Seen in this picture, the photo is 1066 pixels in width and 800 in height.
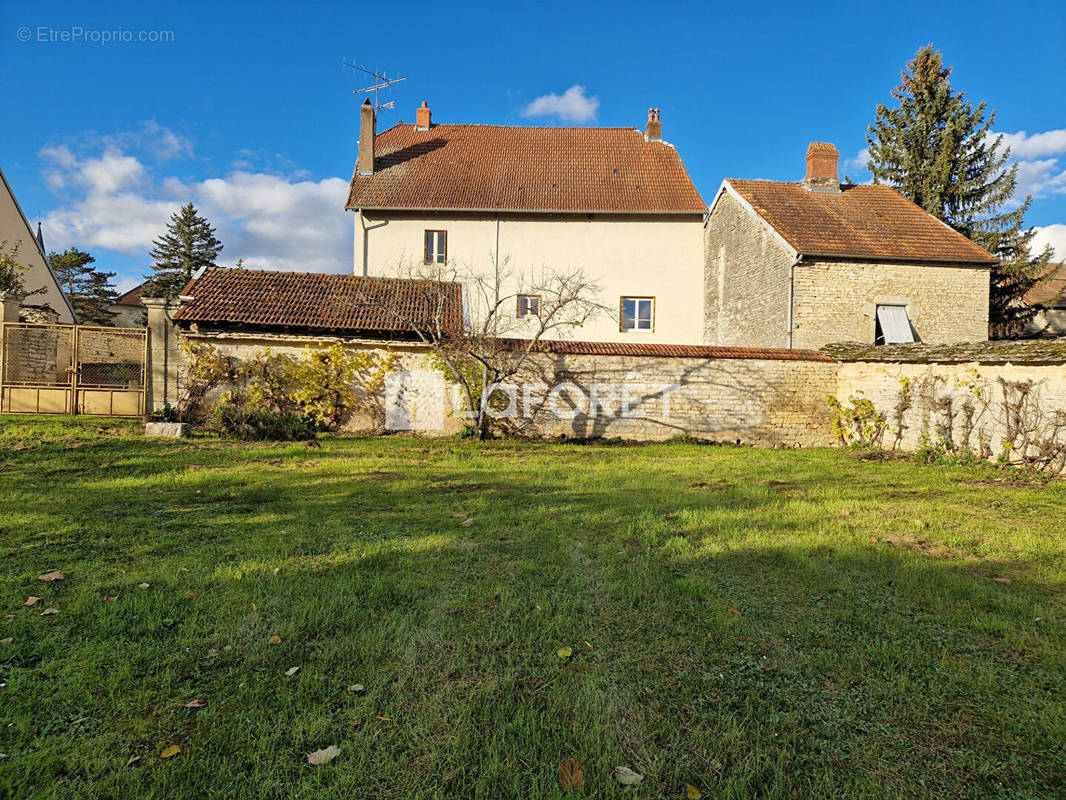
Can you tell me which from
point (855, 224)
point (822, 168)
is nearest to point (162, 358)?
point (855, 224)

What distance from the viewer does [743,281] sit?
17.1 m

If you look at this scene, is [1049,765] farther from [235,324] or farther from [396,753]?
[235,324]

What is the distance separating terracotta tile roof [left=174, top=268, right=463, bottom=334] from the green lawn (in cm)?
671

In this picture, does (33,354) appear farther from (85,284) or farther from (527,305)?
(85,284)

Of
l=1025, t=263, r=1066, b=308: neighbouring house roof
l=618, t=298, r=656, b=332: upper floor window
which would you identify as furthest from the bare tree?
l=1025, t=263, r=1066, b=308: neighbouring house roof

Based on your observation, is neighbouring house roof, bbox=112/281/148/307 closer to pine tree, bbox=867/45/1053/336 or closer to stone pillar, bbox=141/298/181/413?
stone pillar, bbox=141/298/181/413

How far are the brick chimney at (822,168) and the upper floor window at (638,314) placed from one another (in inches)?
249

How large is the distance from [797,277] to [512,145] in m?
12.3

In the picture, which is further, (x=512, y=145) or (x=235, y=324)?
(x=512, y=145)

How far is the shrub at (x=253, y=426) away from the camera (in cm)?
1061

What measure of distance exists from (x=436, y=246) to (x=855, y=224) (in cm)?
1331

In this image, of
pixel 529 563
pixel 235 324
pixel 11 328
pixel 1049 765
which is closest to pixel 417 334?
pixel 235 324

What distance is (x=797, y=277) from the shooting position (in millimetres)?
15070

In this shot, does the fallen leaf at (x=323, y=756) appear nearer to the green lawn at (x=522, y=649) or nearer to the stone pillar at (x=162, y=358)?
the green lawn at (x=522, y=649)
